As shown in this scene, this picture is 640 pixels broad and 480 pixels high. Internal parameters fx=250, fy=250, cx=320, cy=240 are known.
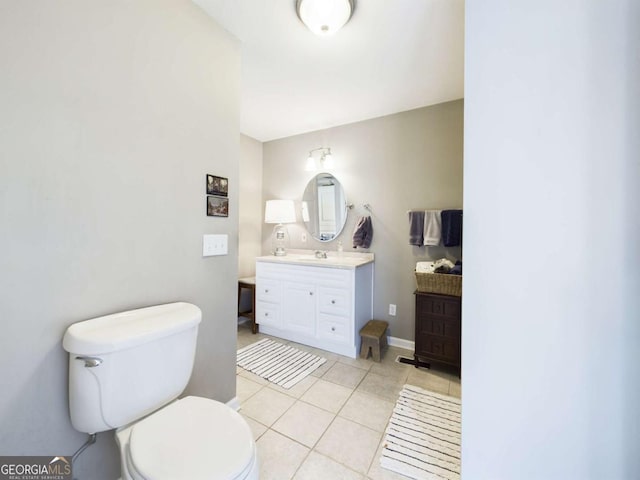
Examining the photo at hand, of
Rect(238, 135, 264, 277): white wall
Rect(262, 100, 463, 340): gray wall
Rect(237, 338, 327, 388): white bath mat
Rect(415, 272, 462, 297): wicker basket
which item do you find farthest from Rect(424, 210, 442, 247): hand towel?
Rect(238, 135, 264, 277): white wall

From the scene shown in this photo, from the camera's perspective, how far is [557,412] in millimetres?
848

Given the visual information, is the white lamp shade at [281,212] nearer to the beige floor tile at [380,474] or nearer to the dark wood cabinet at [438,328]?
the dark wood cabinet at [438,328]

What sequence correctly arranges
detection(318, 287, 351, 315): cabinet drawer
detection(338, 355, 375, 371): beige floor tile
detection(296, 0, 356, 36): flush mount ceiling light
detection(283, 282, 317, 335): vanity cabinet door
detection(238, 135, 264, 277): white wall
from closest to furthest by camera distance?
detection(296, 0, 356, 36): flush mount ceiling light
detection(338, 355, 375, 371): beige floor tile
detection(318, 287, 351, 315): cabinet drawer
detection(283, 282, 317, 335): vanity cabinet door
detection(238, 135, 264, 277): white wall

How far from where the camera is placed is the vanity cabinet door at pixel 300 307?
2.40 m

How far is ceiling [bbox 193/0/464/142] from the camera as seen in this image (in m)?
1.38

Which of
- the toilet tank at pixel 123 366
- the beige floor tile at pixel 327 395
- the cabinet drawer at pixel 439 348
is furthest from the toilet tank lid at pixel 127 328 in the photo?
the cabinet drawer at pixel 439 348

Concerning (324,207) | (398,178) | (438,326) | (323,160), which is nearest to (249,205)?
(324,207)

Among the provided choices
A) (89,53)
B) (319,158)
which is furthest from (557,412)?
(319,158)

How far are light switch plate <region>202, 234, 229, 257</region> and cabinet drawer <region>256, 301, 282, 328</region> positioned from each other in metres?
1.26

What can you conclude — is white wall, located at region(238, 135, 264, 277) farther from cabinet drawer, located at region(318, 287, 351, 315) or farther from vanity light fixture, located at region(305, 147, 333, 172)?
cabinet drawer, located at region(318, 287, 351, 315)

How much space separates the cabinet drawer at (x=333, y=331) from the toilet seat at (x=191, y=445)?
142cm

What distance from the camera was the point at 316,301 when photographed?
238 cm

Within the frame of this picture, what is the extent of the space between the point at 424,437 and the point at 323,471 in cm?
60

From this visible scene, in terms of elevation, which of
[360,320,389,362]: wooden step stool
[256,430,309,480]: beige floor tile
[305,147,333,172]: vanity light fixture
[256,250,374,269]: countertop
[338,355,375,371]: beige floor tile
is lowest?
[256,430,309,480]: beige floor tile
